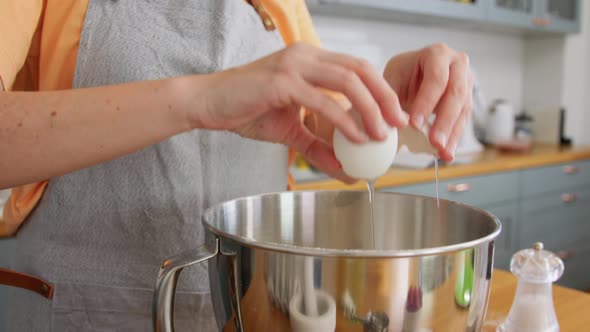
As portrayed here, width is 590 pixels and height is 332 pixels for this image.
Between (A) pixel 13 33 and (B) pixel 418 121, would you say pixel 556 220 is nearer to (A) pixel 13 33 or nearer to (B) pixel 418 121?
(B) pixel 418 121

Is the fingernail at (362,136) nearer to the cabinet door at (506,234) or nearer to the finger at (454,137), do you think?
the finger at (454,137)

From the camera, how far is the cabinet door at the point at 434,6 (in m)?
1.87

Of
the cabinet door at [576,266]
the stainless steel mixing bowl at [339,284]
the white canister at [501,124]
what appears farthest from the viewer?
the white canister at [501,124]

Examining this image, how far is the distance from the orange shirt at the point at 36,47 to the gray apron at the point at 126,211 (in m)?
0.02

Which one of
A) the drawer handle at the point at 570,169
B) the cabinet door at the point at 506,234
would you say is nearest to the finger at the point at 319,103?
the cabinet door at the point at 506,234

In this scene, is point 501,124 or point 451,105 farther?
point 501,124

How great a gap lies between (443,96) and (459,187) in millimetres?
1398

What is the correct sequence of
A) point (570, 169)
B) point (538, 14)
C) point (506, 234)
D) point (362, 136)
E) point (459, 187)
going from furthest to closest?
point (538, 14), point (570, 169), point (506, 234), point (459, 187), point (362, 136)

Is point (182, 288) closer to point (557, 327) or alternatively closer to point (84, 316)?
point (84, 316)

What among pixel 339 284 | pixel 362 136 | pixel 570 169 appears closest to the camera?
pixel 339 284

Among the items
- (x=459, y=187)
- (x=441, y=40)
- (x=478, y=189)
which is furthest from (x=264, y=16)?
(x=441, y=40)

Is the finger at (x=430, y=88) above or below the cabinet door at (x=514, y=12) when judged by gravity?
above

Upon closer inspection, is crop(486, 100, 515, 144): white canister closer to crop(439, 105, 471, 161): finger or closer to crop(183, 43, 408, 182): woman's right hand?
crop(439, 105, 471, 161): finger

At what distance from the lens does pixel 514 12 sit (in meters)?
2.42
